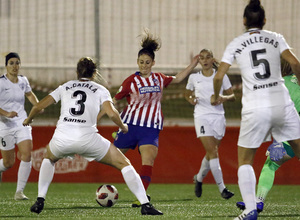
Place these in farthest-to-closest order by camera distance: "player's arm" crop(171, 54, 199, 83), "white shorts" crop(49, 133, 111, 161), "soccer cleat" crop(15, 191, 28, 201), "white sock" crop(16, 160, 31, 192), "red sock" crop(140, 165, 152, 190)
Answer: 1. "white sock" crop(16, 160, 31, 192)
2. "soccer cleat" crop(15, 191, 28, 201)
3. "player's arm" crop(171, 54, 199, 83)
4. "red sock" crop(140, 165, 152, 190)
5. "white shorts" crop(49, 133, 111, 161)

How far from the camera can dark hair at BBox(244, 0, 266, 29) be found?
6.50 m

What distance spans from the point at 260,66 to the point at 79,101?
199cm

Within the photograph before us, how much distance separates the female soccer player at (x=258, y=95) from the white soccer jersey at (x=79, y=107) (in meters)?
1.46

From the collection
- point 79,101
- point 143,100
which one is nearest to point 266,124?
point 79,101

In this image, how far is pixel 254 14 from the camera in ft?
21.3

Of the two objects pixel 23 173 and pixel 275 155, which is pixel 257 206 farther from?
pixel 23 173

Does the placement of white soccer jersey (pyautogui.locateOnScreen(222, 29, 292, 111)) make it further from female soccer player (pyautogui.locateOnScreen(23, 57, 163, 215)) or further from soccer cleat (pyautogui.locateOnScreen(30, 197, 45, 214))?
soccer cleat (pyautogui.locateOnScreen(30, 197, 45, 214))

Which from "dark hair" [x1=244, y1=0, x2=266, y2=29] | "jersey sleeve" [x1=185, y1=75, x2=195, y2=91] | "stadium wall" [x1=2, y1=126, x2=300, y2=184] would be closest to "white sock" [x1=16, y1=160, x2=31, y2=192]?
"jersey sleeve" [x1=185, y1=75, x2=195, y2=91]

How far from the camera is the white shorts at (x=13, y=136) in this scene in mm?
10102

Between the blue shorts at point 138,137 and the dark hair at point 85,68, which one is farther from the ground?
the dark hair at point 85,68

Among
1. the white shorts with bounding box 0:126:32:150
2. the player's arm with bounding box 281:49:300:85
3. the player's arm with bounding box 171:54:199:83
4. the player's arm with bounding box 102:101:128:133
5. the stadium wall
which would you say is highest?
the player's arm with bounding box 281:49:300:85

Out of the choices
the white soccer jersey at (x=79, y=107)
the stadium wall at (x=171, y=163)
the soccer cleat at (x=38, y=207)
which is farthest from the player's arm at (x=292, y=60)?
the stadium wall at (x=171, y=163)

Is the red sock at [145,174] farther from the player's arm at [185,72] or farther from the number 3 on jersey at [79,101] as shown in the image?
the number 3 on jersey at [79,101]

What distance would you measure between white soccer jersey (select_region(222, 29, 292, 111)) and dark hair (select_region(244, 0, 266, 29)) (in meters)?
0.08
